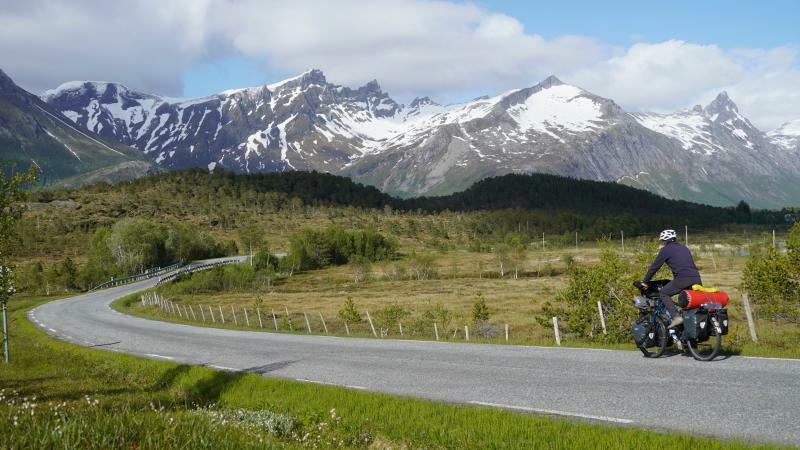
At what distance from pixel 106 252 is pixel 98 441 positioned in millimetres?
126141

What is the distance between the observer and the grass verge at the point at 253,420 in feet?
19.5

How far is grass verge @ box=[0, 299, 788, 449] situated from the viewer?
5953mm

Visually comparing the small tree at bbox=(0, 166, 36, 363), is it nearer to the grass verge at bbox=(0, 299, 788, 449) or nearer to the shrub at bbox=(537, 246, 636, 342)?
the grass verge at bbox=(0, 299, 788, 449)

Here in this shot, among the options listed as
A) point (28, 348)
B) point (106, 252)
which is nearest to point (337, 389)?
point (28, 348)

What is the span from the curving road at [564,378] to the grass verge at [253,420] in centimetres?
97

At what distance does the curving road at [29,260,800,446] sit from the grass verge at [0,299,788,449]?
97cm

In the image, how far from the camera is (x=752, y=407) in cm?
916

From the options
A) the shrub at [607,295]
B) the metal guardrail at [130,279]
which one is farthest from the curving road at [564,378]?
the metal guardrail at [130,279]

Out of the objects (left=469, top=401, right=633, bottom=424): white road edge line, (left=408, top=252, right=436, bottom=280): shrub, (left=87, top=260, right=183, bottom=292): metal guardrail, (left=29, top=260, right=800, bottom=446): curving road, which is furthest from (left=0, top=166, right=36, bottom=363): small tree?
(left=408, top=252, right=436, bottom=280): shrub

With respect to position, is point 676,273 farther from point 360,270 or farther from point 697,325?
point 360,270

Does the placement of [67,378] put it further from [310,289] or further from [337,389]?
[310,289]

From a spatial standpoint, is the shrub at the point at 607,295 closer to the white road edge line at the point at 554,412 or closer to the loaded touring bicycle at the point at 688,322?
the loaded touring bicycle at the point at 688,322

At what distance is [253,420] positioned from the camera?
984 cm

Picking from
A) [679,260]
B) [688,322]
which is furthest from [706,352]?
[679,260]
